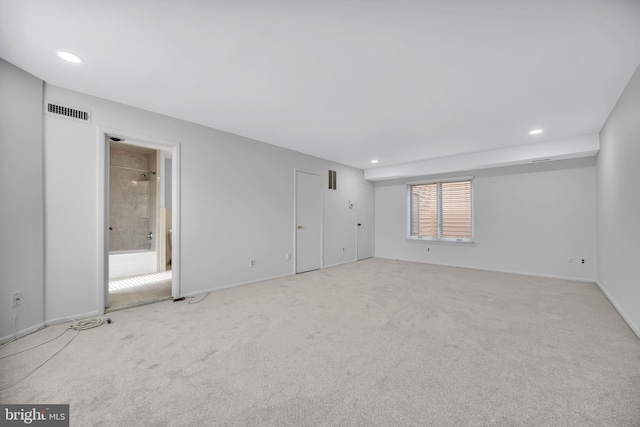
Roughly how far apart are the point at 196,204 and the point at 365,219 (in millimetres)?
4574

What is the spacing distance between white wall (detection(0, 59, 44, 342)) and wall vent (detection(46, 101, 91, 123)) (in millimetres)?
83

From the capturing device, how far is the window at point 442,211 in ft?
19.1

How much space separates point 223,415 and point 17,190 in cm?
288

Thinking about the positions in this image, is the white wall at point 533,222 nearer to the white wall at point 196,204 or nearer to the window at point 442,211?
the window at point 442,211

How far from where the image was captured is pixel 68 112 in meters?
2.69

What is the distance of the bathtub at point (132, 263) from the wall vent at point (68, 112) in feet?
9.21

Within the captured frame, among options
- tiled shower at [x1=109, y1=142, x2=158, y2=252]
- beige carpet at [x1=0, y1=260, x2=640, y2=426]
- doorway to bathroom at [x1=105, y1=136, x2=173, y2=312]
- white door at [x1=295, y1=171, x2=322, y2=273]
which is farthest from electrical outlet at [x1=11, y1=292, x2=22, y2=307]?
white door at [x1=295, y1=171, x2=322, y2=273]

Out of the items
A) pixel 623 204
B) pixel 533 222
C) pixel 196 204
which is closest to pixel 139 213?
pixel 196 204

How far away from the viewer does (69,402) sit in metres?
1.51

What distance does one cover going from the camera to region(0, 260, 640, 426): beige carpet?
1.44 m

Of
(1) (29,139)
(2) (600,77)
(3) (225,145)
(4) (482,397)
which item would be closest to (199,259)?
(3) (225,145)

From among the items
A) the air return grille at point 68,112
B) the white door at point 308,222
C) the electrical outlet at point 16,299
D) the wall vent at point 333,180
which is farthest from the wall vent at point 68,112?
the wall vent at point 333,180

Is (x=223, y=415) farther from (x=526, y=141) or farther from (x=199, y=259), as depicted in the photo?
(x=526, y=141)

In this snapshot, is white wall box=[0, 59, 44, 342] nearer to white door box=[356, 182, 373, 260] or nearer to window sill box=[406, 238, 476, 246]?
white door box=[356, 182, 373, 260]
